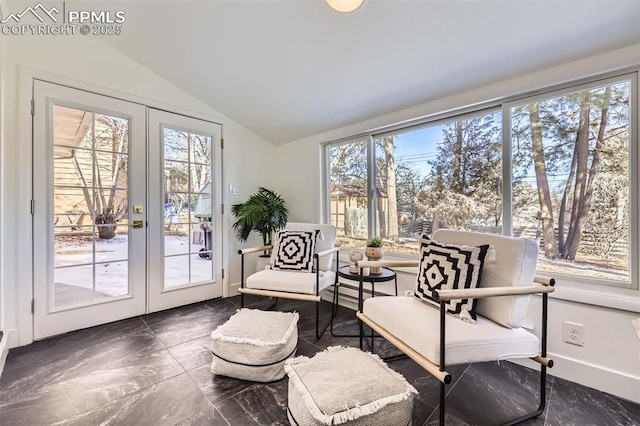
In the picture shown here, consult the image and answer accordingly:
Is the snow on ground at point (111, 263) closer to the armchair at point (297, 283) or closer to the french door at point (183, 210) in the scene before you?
the french door at point (183, 210)

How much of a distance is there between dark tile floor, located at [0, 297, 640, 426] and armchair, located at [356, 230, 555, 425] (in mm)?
214

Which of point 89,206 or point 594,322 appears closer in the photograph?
point 594,322

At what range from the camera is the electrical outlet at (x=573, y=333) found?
1.69 meters

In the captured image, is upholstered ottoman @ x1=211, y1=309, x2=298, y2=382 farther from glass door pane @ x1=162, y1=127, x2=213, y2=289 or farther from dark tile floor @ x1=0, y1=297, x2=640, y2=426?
glass door pane @ x1=162, y1=127, x2=213, y2=289

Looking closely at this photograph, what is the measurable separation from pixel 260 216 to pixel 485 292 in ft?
7.99

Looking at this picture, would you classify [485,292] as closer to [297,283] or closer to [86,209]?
[297,283]

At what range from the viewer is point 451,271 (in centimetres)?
162

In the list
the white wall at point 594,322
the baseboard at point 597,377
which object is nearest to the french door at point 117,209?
the white wall at point 594,322

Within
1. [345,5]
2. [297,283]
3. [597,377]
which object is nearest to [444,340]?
[597,377]

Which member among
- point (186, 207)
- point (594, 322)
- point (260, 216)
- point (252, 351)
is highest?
point (186, 207)

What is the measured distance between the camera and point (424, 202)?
8.52 feet

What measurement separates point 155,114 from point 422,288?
2869 millimetres

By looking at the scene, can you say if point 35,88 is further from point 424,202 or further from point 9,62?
point 424,202

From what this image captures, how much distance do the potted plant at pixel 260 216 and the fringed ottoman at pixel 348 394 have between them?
2055mm
